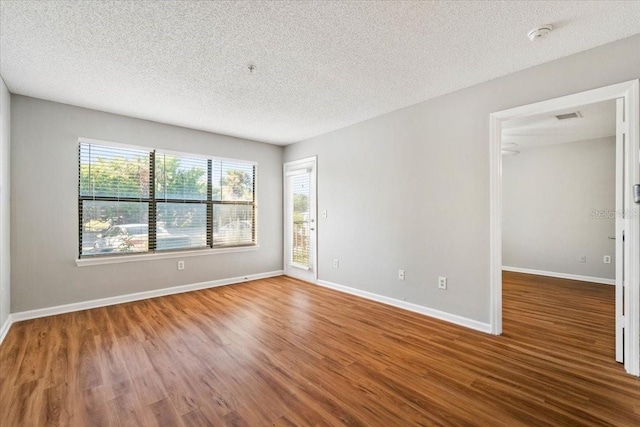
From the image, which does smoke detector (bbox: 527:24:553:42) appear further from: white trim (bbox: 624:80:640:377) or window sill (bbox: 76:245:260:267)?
window sill (bbox: 76:245:260:267)

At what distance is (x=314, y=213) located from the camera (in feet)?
16.3

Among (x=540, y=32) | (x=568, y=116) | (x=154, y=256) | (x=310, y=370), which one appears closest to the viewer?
(x=540, y=32)

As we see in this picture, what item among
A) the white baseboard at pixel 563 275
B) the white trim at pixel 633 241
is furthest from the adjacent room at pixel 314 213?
the white baseboard at pixel 563 275

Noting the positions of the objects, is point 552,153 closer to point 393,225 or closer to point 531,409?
point 393,225

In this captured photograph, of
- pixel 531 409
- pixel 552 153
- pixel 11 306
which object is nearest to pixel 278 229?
pixel 11 306

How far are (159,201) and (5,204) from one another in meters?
1.52

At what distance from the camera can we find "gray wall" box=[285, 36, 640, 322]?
2555 millimetres

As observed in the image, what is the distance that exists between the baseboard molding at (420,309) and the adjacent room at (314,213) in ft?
0.10

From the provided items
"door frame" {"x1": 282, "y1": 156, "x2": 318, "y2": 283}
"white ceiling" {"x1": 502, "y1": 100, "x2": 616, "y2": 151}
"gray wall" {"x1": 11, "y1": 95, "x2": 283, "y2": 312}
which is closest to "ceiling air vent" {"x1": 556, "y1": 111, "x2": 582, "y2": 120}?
"white ceiling" {"x1": 502, "y1": 100, "x2": 616, "y2": 151}

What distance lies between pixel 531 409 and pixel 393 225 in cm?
228

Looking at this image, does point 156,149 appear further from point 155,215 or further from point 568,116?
point 568,116

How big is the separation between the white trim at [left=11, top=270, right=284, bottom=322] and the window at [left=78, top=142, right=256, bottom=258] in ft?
1.93

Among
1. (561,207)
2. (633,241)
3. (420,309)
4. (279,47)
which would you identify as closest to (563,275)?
(561,207)

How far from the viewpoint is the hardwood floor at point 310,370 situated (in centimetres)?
171
